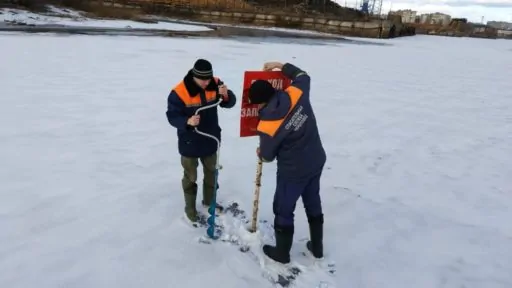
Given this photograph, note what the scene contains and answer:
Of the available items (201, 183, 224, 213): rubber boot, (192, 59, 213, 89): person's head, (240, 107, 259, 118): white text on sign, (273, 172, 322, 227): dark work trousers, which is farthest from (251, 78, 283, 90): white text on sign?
(201, 183, 224, 213): rubber boot

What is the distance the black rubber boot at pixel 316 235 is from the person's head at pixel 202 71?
5.31 ft

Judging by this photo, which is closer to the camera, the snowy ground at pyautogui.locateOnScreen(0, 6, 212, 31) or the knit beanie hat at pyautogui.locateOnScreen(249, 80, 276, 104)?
the knit beanie hat at pyautogui.locateOnScreen(249, 80, 276, 104)

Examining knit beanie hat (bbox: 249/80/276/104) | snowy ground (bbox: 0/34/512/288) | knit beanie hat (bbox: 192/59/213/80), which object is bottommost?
snowy ground (bbox: 0/34/512/288)

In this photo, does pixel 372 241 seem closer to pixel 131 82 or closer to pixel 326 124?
pixel 326 124

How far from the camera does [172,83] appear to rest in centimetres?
1090

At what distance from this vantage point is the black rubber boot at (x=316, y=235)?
3.74 meters

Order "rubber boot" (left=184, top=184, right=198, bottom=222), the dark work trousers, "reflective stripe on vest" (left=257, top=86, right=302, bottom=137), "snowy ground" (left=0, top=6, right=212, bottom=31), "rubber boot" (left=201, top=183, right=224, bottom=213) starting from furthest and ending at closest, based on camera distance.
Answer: "snowy ground" (left=0, top=6, right=212, bottom=31) → "rubber boot" (left=201, top=183, right=224, bottom=213) → "rubber boot" (left=184, top=184, right=198, bottom=222) → the dark work trousers → "reflective stripe on vest" (left=257, top=86, right=302, bottom=137)

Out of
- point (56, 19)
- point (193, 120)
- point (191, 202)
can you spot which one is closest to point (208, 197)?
point (191, 202)

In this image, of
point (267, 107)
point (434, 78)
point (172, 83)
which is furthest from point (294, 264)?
point (434, 78)

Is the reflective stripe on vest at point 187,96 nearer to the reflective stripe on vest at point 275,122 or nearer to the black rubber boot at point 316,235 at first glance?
the reflective stripe on vest at point 275,122

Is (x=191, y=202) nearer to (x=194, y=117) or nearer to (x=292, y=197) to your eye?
(x=194, y=117)

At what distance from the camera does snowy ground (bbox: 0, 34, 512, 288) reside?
12.1 ft

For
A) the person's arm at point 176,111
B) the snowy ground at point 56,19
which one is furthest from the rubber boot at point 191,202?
the snowy ground at point 56,19

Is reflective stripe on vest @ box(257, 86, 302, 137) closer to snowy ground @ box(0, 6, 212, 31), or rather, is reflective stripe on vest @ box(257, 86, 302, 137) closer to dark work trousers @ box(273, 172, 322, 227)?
dark work trousers @ box(273, 172, 322, 227)
